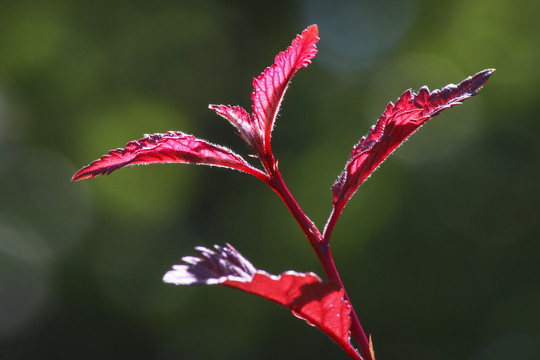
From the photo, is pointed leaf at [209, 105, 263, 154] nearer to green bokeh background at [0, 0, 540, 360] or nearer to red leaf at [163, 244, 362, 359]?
red leaf at [163, 244, 362, 359]

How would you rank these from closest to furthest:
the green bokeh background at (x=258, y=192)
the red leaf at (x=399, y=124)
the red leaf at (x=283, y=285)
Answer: the red leaf at (x=283, y=285) → the red leaf at (x=399, y=124) → the green bokeh background at (x=258, y=192)

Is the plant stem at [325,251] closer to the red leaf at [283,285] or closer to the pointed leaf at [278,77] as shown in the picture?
the red leaf at [283,285]

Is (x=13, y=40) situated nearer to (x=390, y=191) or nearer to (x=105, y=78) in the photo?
(x=105, y=78)

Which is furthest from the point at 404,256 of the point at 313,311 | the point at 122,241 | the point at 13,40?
the point at 13,40

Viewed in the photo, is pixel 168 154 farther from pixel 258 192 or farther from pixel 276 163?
pixel 258 192

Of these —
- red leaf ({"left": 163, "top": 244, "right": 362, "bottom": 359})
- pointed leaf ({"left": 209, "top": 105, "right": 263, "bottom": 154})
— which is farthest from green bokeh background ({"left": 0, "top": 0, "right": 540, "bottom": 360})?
red leaf ({"left": 163, "top": 244, "right": 362, "bottom": 359})

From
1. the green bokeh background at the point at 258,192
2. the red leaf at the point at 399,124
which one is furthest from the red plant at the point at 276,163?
the green bokeh background at the point at 258,192

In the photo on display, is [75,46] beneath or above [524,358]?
above
